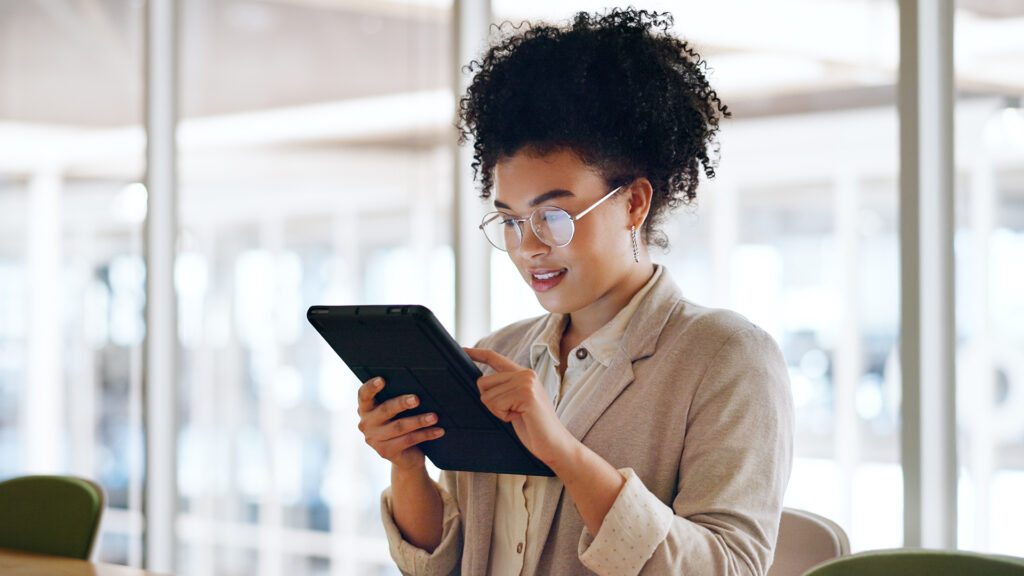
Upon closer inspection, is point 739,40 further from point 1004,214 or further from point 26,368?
point 26,368

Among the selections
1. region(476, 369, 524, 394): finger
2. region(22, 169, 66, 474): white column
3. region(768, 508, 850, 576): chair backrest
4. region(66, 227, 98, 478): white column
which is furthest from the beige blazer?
region(22, 169, 66, 474): white column

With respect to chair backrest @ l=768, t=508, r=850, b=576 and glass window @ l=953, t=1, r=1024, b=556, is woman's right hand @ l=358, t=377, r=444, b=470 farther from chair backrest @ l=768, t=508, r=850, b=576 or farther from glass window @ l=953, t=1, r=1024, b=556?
glass window @ l=953, t=1, r=1024, b=556

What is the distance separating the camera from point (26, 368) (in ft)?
12.8

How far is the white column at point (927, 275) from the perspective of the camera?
78.8 inches

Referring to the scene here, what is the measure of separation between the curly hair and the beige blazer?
7.7 inches

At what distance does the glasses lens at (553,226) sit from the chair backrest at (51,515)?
4.46 ft

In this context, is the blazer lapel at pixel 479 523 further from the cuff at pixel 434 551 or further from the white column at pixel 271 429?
the white column at pixel 271 429

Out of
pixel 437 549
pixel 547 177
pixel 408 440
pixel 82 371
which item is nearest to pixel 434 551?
pixel 437 549

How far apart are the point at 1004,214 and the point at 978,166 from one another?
118mm

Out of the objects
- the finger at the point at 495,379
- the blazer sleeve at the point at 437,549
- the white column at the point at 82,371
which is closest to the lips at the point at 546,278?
the finger at the point at 495,379

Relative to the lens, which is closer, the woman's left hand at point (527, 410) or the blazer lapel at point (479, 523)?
the woman's left hand at point (527, 410)

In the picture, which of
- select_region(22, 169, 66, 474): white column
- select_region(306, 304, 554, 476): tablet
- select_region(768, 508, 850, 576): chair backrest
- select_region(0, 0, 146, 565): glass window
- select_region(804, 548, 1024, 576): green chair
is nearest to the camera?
select_region(804, 548, 1024, 576): green chair

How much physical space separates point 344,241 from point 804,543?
197cm

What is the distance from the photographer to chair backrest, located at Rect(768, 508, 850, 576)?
5.25 feet
